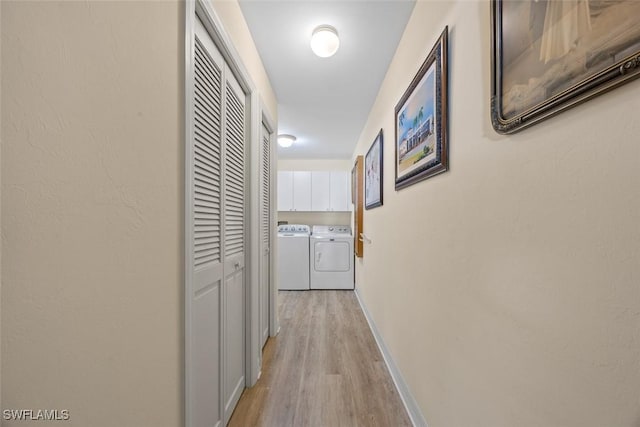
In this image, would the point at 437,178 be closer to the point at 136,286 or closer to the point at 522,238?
the point at 522,238

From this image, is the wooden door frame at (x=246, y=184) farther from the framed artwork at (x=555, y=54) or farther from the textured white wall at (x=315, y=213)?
the textured white wall at (x=315, y=213)

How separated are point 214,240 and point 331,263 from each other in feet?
10.6

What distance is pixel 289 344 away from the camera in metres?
2.42

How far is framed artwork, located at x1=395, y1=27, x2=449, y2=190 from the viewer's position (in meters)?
1.14

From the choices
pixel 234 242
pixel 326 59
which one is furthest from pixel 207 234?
pixel 326 59

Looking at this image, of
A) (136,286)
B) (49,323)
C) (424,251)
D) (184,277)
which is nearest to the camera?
(49,323)

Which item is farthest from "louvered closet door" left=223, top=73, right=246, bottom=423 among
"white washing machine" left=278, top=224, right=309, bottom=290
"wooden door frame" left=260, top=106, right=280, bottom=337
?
"white washing machine" left=278, top=224, right=309, bottom=290

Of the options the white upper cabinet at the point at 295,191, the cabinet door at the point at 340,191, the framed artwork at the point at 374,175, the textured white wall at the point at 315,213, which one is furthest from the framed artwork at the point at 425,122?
the textured white wall at the point at 315,213

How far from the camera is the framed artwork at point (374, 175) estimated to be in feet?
8.01

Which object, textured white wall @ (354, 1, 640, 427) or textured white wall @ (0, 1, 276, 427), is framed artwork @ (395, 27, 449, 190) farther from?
textured white wall @ (0, 1, 276, 427)

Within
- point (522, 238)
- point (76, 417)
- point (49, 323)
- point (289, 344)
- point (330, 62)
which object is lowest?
point (289, 344)

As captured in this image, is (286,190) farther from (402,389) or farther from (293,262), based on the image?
(402,389)

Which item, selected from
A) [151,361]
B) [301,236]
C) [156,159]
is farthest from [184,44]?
[301,236]

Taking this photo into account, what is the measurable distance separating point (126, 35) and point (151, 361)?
2.94ft
